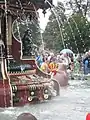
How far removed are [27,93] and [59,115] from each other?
1.89 m

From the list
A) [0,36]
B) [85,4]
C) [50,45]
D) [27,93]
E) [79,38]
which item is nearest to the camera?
[27,93]

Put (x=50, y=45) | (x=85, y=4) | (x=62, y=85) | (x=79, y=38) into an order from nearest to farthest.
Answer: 1. (x=62, y=85)
2. (x=79, y=38)
3. (x=50, y=45)
4. (x=85, y=4)

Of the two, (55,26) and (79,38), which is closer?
(79,38)

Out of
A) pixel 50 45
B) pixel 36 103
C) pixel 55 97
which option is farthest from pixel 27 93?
pixel 50 45

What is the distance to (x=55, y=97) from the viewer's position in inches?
470

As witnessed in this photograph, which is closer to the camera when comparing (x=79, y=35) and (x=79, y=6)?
(x=79, y=35)

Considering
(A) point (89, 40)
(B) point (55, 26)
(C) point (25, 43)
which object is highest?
(B) point (55, 26)

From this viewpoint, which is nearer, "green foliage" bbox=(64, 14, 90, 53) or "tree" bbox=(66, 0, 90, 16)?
"green foliage" bbox=(64, 14, 90, 53)

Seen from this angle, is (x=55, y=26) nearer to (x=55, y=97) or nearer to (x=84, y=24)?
(x=84, y=24)

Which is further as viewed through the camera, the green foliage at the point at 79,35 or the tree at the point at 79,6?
the tree at the point at 79,6

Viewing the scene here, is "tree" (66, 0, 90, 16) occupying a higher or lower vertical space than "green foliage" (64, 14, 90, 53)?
higher

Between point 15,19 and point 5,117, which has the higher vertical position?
point 15,19

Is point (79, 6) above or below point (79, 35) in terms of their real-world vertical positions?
above

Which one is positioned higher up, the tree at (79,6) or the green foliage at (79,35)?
the tree at (79,6)
